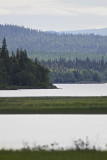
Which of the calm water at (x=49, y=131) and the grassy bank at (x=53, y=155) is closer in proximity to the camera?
the grassy bank at (x=53, y=155)

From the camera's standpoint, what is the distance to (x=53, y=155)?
109 feet

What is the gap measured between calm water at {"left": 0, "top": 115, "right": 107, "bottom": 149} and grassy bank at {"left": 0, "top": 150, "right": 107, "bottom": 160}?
5290 mm

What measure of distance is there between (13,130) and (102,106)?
21.6m

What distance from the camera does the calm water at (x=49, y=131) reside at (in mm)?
45488

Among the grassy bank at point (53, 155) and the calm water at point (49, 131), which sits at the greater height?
the grassy bank at point (53, 155)

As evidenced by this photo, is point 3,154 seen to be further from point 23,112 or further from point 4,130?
point 23,112

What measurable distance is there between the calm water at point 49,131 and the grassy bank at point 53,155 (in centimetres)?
529

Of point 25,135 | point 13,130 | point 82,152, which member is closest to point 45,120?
point 13,130

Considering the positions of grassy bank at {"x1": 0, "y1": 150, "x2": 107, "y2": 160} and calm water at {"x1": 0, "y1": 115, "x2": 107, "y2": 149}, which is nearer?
grassy bank at {"x1": 0, "y1": 150, "x2": 107, "y2": 160}

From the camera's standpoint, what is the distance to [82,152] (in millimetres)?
34656

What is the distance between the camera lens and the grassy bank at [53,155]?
105 feet

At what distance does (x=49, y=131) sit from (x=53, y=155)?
24.1m

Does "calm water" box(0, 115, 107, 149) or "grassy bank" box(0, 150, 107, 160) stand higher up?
"grassy bank" box(0, 150, 107, 160)

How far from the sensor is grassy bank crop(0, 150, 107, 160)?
3196cm
